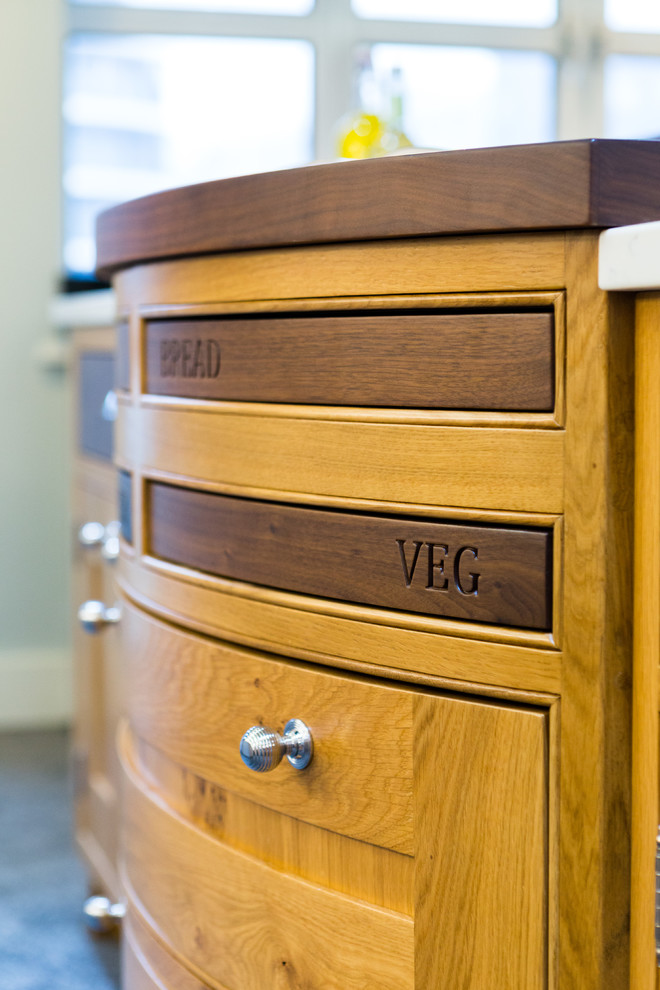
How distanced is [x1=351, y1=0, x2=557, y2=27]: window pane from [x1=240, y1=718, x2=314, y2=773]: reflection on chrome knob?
2379mm

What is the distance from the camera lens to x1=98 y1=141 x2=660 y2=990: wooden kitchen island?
23.0 inches

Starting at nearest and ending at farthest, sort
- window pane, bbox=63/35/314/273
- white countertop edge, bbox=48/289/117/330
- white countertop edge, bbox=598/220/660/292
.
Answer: white countertop edge, bbox=598/220/660/292 → white countertop edge, bbox=48/289/117/330 → window pane, bbox=63/35/314/273

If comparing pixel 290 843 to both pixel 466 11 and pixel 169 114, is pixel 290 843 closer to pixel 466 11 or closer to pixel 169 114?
pixel 169 114

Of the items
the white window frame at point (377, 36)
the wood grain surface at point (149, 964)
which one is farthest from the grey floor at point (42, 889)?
the white window frame at point (377, 36)

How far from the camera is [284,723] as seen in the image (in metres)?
0.74

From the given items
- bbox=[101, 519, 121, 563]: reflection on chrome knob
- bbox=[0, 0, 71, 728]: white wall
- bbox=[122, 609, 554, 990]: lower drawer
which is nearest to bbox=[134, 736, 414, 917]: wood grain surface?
bbox=[122, 609, 554, 990]: lower drawer

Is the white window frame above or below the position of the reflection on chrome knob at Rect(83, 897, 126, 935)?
above

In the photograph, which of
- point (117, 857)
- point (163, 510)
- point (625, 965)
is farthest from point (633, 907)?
point (117, 857)

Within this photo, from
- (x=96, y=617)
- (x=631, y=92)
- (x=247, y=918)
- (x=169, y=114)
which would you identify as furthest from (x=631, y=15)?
(x=247, y=918)

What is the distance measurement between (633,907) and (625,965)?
0.11ft

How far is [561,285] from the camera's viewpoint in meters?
0.58

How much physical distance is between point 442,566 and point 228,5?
92.3 inches

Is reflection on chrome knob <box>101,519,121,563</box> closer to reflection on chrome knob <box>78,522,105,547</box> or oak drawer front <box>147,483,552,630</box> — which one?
reflection on chrome knob <box>78,522,105,547</box>

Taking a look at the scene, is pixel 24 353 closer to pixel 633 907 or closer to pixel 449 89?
pixel 449 89
